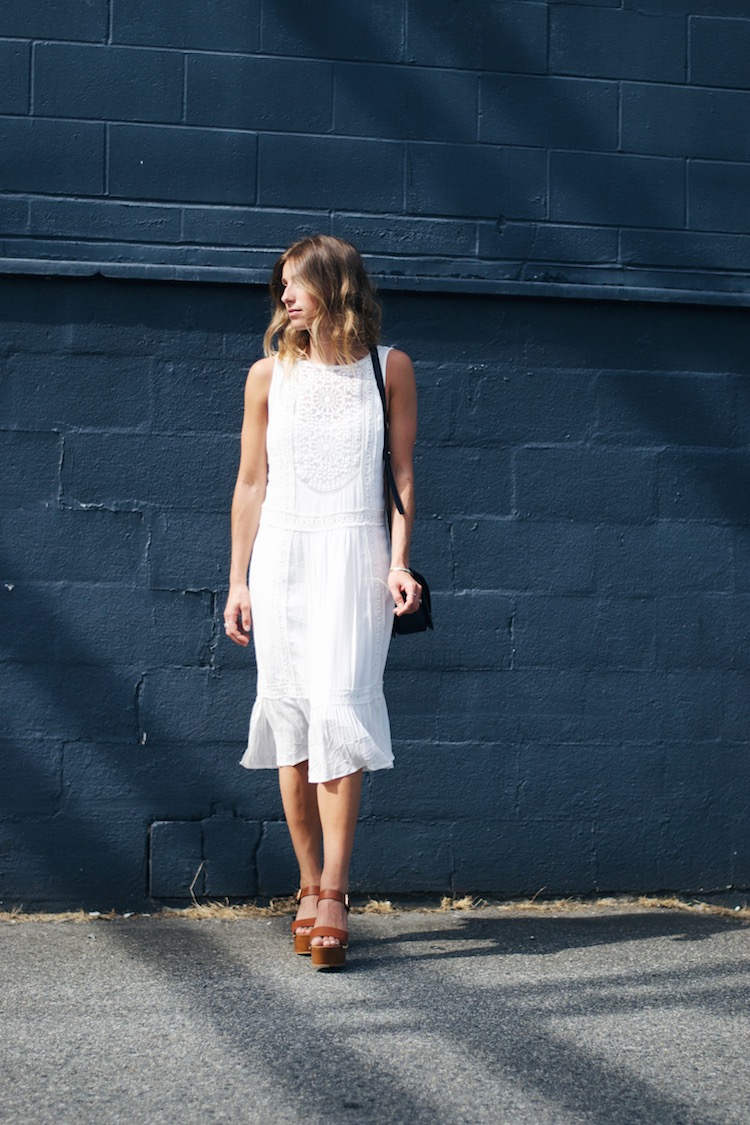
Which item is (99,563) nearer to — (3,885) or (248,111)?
(3,885)

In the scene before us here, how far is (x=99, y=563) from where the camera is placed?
4.22 meters

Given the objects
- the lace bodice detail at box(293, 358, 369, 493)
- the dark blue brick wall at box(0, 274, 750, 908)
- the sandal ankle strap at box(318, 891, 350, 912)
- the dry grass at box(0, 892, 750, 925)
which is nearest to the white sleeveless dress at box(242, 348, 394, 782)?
the lace bodice detail at box(293, 358, 369, 493)

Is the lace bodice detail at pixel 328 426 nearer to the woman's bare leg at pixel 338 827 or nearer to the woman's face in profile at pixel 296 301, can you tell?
the woman's face in profile at pixel 296 301

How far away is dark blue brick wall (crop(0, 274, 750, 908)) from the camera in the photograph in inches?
166

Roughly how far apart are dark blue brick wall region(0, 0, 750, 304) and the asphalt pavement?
206 cm

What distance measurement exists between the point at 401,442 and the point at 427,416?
2.18ft

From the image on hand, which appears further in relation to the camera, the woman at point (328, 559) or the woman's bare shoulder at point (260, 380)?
the woman's bare shoulder at point (260, 380)

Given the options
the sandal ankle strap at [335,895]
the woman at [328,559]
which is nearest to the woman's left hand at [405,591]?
the woman at [328,559]

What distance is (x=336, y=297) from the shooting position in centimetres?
365

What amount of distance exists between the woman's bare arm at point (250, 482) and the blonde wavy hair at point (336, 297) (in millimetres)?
130

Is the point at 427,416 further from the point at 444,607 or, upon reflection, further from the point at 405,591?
the point at 405,591

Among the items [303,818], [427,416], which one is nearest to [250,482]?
[427,416]

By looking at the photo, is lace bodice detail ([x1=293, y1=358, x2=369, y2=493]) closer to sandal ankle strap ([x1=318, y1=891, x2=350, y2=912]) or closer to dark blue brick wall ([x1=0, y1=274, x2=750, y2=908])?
dark blue brick wall ([x1=0, y1=274, x2=750, y2=908])

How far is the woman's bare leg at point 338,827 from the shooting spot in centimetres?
361
